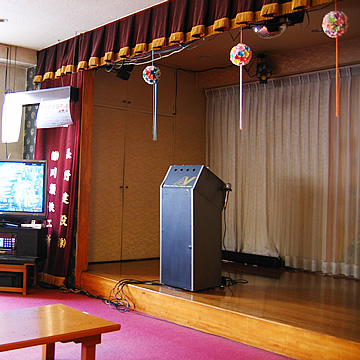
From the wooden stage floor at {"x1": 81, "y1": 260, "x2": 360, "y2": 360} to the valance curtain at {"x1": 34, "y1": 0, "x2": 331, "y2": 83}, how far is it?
2106 mm

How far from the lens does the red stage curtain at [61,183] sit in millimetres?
5422

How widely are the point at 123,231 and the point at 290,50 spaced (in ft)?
9.84

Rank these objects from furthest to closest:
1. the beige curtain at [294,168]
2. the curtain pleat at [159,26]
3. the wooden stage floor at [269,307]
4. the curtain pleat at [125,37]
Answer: the beige curtain at [294,168]
the curtain pleat at [125,37]
the curtain pleat at [159,26]
the wooden stage floor at [269,307]

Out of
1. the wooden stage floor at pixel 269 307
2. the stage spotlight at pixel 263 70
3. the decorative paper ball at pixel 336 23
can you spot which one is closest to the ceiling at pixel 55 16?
the decorative paper ball at pixel 336 23

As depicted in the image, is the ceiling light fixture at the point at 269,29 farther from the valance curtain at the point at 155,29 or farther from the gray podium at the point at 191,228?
the gray podium at the point at 191,228

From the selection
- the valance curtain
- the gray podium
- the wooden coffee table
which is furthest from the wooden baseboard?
the valance curtain

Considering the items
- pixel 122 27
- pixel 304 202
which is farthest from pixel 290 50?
pixel 122 27

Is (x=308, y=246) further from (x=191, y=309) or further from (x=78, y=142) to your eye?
(x=78, y=142)

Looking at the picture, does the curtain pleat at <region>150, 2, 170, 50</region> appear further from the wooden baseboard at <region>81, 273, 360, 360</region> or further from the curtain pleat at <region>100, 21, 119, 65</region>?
the wooden baseboard at <region>81, 273, 360, 360</region>

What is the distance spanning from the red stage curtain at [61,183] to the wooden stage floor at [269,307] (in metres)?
0.39

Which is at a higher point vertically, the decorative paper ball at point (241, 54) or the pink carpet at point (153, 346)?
the decorative paper ball at point (241, 54)

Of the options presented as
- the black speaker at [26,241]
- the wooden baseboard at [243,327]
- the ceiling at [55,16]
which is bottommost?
the wooden baseboard at [243,327]

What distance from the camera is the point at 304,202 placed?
5.96 metres

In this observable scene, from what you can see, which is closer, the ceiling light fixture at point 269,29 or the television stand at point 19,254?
the ceiling light fixture at point 269,29
